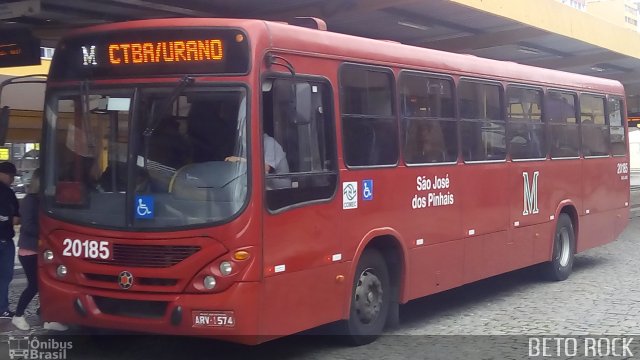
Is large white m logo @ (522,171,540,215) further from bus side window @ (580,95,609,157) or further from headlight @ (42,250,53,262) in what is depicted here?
headlight @ (42,250,53,262)

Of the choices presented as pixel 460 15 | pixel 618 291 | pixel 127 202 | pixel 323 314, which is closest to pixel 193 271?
pixel 127 202

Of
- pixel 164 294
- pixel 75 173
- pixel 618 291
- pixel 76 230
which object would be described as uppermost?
pixel 75 173

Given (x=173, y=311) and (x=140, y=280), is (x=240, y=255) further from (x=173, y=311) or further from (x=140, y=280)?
(x=140, y=280)

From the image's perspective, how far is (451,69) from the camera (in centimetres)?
991

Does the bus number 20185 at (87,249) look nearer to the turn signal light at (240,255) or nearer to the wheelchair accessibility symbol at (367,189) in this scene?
the turn signal light at (240,255)

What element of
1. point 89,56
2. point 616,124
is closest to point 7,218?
point 89,56

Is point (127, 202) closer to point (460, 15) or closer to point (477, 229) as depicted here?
point (477, 229)

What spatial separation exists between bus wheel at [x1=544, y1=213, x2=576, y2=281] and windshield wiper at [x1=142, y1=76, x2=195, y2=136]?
741cm

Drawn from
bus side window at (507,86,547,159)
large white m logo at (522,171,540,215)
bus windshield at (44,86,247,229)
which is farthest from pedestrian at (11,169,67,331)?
large white m logo at (522,171,540,215)

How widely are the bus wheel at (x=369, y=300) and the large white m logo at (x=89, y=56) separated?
311cm

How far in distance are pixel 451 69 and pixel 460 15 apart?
8144 millimetres

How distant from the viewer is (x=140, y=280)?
6.88 metres

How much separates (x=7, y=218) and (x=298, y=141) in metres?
3.53

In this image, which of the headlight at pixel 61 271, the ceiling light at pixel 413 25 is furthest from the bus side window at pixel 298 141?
the ceiling light at pixel 413 25
